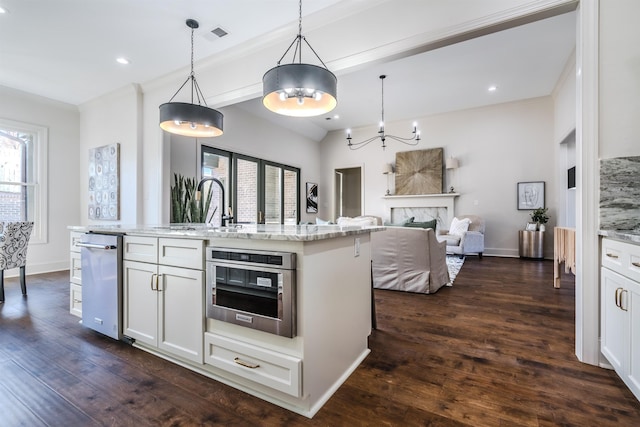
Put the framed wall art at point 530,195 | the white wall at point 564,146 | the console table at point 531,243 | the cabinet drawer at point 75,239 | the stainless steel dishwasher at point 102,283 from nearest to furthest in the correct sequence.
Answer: the stainless steel dishwasher at point 102,283 < the cabinet drawer at point 75,239 < the white wall at point 564,146 < the console table at point 531,243 < the framed wall art at point 530,195

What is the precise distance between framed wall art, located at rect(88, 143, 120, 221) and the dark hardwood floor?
2.42 m

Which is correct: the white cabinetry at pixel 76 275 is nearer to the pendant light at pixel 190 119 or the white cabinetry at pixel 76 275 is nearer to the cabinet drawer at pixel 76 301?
the cabinet drawer at pixel 76 301

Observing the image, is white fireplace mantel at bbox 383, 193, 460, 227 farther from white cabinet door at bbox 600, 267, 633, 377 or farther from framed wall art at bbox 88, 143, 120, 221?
framed wall art at bbox 88, 143, 120, 221

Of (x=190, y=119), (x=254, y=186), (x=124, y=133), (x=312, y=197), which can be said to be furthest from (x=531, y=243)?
(x=124, y=133)

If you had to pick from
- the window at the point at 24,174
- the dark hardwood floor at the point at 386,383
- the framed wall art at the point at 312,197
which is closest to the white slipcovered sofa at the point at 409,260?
the dark hardwood floor at the point at 386,383

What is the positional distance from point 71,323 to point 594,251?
4.28 meters

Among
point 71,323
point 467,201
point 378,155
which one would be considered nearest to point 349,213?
point 378,155

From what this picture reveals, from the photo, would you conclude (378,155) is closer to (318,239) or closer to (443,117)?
(443,117)

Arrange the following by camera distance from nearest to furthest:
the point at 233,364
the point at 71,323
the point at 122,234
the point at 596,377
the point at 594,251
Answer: the point at 233,364, the point at 596,377, the point at 594,251, the point at 122,234, the point at 71,323

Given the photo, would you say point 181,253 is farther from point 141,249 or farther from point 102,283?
point 102,283

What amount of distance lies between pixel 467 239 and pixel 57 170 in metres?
7.99

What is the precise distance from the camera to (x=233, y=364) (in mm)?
1637

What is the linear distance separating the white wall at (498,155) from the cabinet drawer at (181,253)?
6.40 meters

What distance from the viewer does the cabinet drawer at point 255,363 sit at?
1.43 meters
